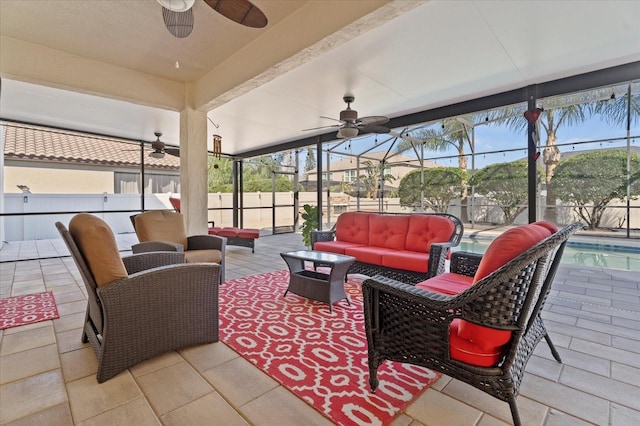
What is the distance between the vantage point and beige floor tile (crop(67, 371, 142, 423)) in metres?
1.54

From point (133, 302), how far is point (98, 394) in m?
0.49

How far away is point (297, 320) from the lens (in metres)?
2.69

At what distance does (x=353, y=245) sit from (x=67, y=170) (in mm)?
9561

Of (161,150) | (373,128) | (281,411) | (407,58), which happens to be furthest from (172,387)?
(161,150)

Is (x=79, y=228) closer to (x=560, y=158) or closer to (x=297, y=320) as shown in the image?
(x=297, y=320)

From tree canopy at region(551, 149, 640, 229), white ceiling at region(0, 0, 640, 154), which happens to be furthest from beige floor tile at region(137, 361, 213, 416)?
tree canopy at region(551, 149, 640, 229)

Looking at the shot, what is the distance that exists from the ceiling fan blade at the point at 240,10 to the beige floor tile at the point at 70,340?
2542mm

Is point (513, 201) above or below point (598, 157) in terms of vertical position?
below

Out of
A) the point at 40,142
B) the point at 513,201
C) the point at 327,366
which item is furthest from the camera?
the point at 40,142

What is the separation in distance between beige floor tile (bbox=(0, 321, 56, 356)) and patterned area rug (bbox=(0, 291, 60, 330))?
0.24 m

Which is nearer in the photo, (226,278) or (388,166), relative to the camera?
(226,278)

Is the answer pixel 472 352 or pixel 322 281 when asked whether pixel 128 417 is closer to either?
pixel 472 352

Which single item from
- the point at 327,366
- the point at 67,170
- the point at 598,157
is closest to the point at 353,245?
the point at 327,366

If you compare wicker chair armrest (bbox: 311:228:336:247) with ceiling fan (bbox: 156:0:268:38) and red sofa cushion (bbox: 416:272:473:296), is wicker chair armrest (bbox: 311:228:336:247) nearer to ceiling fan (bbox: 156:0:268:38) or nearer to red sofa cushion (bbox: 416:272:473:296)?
red sofa cushion (bbox: 416:272:473:296)
